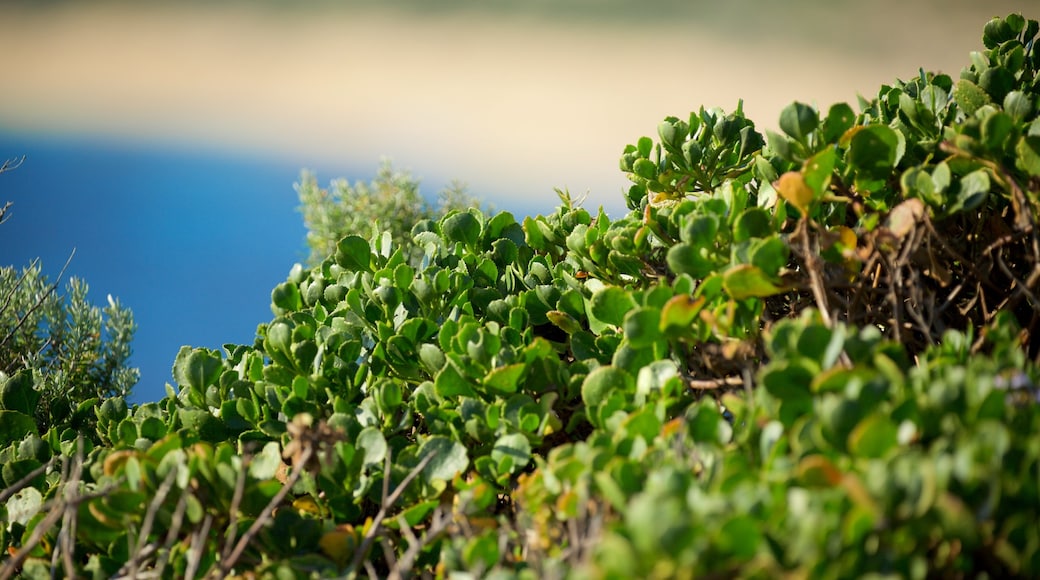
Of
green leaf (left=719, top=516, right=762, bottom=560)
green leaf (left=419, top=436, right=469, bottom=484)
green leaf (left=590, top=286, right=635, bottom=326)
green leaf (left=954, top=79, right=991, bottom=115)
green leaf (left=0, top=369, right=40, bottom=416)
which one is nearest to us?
green leaf (left=719, top=516, right=762, bottom=560)

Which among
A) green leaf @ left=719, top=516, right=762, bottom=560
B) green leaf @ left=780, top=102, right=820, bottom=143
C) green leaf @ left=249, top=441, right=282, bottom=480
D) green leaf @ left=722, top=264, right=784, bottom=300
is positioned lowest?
green leaf @ left=719, top=516, right=762, bottom=560

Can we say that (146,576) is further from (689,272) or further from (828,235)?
(828,235)

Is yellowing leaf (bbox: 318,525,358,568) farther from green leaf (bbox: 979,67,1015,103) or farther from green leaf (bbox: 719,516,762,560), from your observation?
green leaf (bbox: 979,67,1015,103)

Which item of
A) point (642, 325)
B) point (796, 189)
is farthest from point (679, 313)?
point (796, 189)

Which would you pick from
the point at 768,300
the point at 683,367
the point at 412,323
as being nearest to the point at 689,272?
the point at 683,367

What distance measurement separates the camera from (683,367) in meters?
1.69

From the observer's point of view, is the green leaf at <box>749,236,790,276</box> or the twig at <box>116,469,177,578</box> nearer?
the twig at <box>116,469,177,578</box>

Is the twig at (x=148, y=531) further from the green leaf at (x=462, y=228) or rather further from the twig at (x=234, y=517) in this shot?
the green leaf at (x=462, y=228)

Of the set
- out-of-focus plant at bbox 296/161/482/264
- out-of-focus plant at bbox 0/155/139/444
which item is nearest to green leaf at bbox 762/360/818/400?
out-of-focus plant at bbox 0/155/139/444

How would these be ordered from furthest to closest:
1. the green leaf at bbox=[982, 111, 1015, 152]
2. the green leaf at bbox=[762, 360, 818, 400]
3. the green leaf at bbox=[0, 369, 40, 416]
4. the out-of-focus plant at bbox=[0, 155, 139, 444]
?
the out-of-focus plant at bbox=[0, 155, 139, 444] < the green leaf at bbox=[0, 369, 40, 416] < the green leaf at bbox=[982, 111, 1015, 152] < the green leaf at bbox=[762, 360, 818, 400]

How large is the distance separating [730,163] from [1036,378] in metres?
1.16

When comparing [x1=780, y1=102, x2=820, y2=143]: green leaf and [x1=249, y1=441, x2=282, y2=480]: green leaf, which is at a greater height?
[x1=780, y1=102, x2=820, y2=143]: green leaf

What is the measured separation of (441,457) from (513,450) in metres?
0.14

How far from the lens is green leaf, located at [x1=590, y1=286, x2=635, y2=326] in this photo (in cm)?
172
